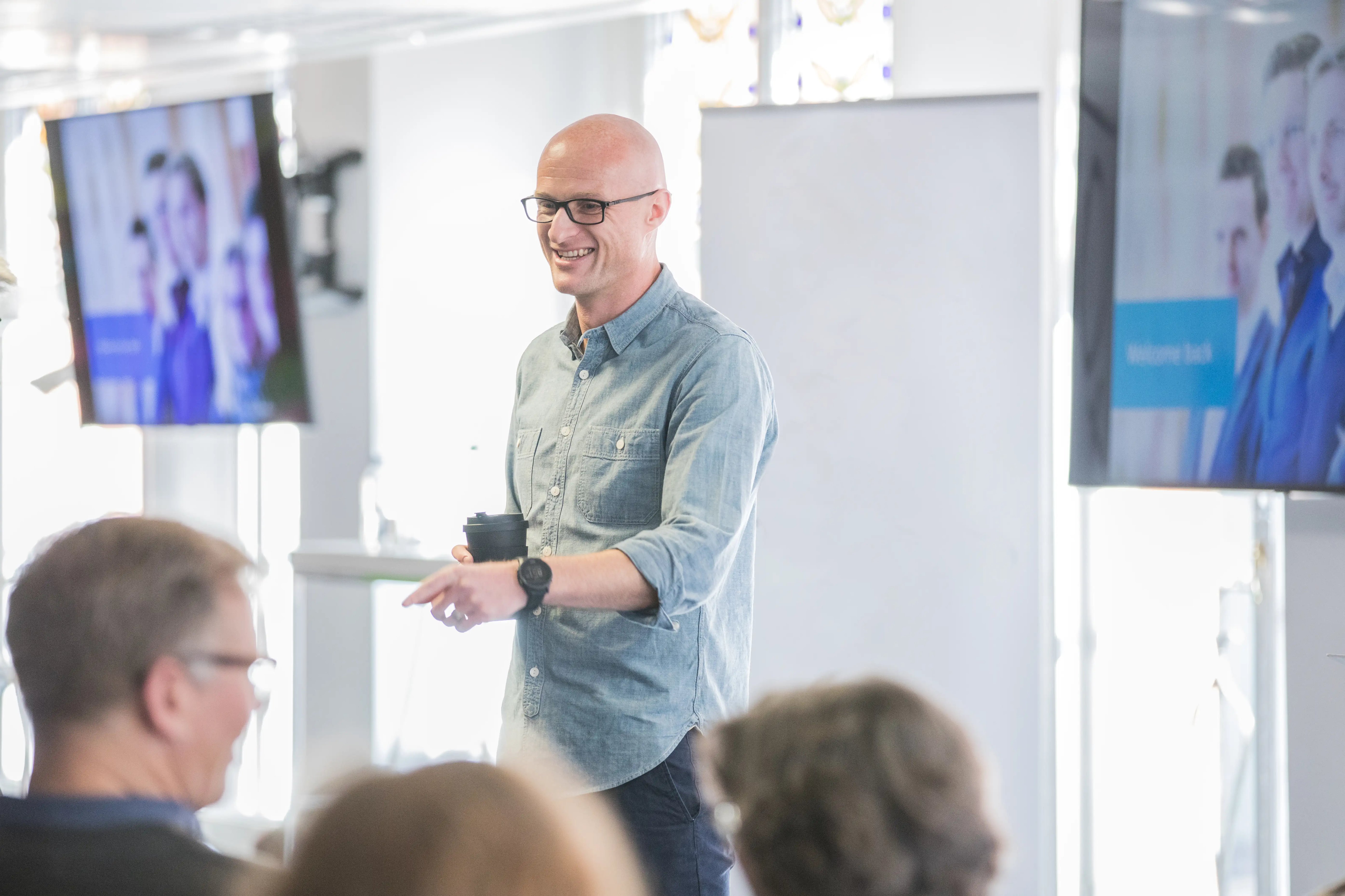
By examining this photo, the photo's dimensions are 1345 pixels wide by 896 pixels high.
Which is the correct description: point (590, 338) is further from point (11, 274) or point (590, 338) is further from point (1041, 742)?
point (1041, 742)

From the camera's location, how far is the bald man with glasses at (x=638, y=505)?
6.17 ft

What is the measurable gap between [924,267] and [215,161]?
7.81ft

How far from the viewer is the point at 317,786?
788 millimetres

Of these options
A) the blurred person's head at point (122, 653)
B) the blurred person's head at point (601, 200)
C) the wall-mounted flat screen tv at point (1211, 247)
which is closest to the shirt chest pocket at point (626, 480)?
the blurred person's head at point (601, 200)

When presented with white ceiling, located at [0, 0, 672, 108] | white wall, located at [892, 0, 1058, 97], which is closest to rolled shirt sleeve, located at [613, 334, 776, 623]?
white wall, located at [892, 0, 1058, 97]

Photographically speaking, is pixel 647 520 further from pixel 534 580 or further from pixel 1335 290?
pixel 1335 290

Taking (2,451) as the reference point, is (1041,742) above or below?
below

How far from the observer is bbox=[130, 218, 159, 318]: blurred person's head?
4.65 meters

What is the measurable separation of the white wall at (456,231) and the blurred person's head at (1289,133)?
2575 mm

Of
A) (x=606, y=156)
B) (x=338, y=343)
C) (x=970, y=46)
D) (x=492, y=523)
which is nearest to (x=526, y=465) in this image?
(x=492, y=523)

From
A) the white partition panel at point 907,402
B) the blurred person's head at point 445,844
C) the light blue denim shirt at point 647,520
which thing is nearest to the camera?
the blurred person's head at point 445,844

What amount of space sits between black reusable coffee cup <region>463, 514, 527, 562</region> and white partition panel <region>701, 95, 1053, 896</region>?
1.31 m

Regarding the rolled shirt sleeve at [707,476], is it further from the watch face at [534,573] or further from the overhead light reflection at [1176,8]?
the overhead light reflection at [1176,8]

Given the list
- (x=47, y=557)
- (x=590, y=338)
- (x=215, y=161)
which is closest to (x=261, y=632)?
(x=215, y=161)
